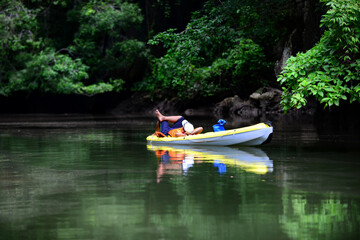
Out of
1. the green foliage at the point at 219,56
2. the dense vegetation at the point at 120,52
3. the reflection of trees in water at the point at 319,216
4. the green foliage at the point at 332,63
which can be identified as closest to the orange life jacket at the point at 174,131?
the green foliage at the point at 219,56

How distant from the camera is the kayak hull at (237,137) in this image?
49.8ft

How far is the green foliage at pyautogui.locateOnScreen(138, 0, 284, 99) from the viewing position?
20.2m

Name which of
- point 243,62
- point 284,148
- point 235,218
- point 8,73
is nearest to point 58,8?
point 8,73

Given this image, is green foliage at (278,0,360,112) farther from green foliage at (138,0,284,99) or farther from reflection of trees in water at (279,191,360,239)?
green foliage at (138,0,284,99)

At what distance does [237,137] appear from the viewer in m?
15.5

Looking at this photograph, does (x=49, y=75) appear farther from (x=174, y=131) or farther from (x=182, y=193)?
(x=182, y=193)

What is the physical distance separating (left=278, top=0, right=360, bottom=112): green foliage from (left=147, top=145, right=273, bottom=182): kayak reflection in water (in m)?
1.59

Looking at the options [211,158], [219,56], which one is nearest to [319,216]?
[211,158]

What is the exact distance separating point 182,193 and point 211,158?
4.65m

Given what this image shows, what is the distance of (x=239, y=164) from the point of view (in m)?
12.0

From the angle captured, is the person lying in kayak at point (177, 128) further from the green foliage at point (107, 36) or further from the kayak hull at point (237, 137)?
the green foliage at point (107, 36)

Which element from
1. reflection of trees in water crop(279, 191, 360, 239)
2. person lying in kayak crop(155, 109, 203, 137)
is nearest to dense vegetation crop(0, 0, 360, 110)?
person lying in kayak crop(155, 109, 203, 137)

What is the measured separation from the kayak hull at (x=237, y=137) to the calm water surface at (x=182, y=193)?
33 cm

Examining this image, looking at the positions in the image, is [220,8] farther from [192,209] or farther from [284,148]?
[192,209]
